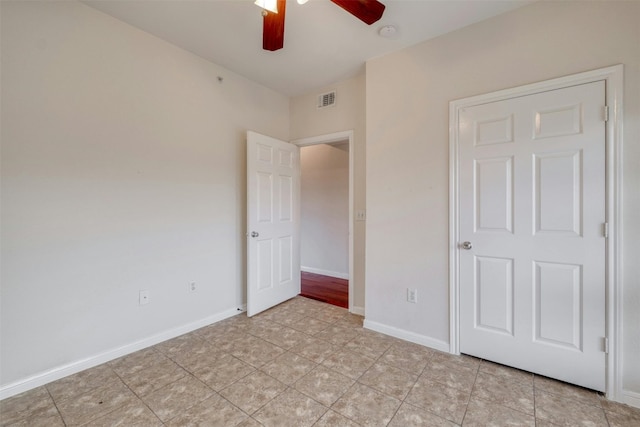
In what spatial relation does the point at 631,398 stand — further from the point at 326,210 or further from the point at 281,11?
the point at 326,210

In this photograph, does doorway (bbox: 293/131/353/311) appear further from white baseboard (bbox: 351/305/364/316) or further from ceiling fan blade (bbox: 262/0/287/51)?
ceiling fan blade (bbox: 262/0/287/51)

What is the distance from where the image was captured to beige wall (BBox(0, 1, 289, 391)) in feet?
5.80

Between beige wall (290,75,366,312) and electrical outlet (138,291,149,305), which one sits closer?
electrical outlet (138,291,149,305)

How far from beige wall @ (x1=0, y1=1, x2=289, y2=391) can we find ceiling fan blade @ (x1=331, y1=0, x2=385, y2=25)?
178cm

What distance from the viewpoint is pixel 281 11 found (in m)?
1.61

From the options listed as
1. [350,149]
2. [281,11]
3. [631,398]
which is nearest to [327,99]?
[350,149]

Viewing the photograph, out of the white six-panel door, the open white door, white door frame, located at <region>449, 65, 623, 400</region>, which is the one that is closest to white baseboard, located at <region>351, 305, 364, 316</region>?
the open white door

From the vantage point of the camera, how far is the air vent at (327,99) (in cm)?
324

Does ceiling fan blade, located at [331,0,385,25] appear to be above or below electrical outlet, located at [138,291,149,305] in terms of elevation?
above

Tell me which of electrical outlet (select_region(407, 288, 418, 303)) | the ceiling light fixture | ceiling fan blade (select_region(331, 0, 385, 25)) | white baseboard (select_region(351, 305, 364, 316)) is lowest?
white baseboard (select_region(351, 305, 364, 316))

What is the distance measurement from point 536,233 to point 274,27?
230 cm

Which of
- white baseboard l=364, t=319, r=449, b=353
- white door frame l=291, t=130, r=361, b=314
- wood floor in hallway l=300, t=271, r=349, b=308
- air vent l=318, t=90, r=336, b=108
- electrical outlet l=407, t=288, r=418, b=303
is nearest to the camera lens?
white baseboard l=364, t=319, r=449, b=353

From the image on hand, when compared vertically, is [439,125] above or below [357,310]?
above

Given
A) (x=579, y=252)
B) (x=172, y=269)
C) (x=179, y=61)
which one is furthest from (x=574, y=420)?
(x=179, y=61)
